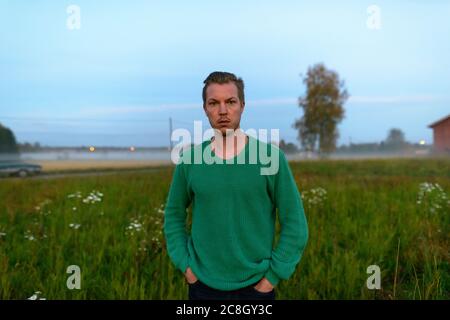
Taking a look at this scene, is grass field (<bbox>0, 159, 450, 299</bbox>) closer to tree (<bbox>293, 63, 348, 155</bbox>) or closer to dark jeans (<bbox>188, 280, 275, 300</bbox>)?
dark jeans (<bbox>188, 280, 275, 300</bbox>)

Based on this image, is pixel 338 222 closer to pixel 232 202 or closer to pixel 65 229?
pixel 65 229

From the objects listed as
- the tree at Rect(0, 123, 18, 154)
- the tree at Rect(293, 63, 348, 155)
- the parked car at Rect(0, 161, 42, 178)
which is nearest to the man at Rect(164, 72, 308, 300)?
the parked car at Rect(0, 161, 42, 178)

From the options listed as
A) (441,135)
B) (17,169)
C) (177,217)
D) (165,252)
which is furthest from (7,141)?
(441,135)

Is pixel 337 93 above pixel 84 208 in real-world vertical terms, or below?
above

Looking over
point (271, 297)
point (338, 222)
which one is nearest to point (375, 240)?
point (338, 222)

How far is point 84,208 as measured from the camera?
6574 mm

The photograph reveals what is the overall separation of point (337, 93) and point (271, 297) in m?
39.5

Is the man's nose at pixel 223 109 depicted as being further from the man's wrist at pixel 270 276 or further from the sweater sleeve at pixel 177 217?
the man's wrist at pixel 270 276

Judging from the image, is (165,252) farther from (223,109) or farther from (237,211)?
(223,109)

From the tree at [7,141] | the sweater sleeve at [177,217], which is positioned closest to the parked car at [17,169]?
the tree at [7,141]

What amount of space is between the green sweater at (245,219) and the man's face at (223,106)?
15cm

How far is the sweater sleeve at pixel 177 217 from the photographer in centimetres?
198

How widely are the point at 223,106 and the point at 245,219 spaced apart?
531mm
